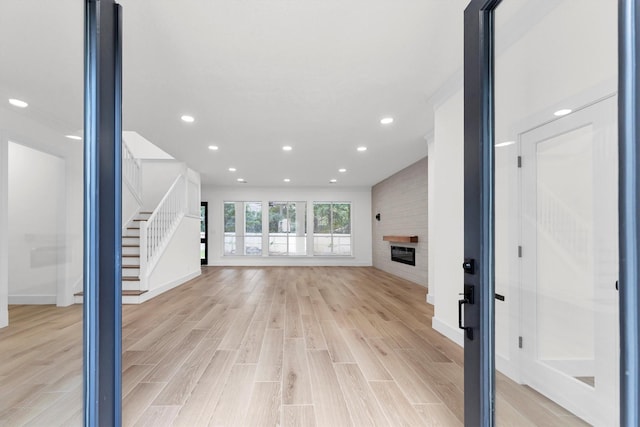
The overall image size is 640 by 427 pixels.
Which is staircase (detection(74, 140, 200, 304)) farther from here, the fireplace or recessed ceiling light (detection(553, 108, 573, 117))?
recessed ceiling light (detection(553, 108, 573, 117))

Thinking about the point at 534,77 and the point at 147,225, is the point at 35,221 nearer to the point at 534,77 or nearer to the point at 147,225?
the point at 534,77

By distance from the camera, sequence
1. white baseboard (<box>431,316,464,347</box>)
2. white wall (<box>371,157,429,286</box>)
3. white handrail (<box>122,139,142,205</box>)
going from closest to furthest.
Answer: white baseboard (<box>431,316,464,347</box>) → white handrail (<box>122,139,142,205</box>) → white wall (<box>371,157,429,286</box>)

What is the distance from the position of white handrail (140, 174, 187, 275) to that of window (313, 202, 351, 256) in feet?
14.0

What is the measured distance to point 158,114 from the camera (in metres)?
3.53

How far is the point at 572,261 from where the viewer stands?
4.03 feet

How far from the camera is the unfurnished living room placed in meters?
1.12

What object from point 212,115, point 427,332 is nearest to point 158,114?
point 212,115

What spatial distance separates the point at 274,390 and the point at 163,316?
7.90ft

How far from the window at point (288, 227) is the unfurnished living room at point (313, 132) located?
5.10 metres

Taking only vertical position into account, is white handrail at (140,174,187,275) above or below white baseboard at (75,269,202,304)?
above

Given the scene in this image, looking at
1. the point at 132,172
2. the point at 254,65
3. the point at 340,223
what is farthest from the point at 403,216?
the point at 132,172

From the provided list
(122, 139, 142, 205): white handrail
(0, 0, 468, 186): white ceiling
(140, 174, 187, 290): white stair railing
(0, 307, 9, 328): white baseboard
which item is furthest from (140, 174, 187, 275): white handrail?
(0, 307, 9, 328): white baseboard

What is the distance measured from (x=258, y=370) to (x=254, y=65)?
2.49 metres

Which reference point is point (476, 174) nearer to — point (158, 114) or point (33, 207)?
point (33, 207)
